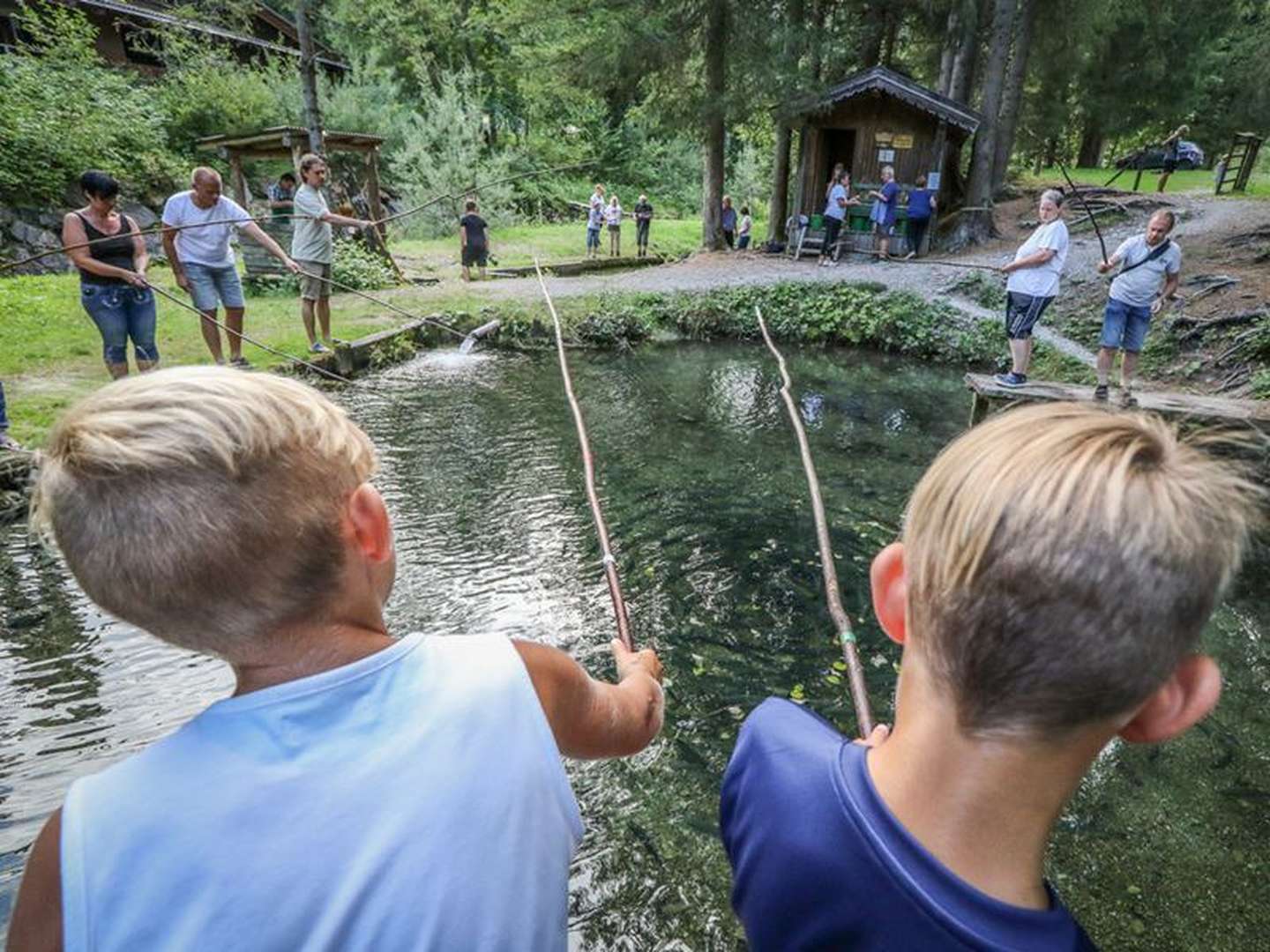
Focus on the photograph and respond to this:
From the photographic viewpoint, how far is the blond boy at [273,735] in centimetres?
83

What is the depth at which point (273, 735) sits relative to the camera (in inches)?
34.9

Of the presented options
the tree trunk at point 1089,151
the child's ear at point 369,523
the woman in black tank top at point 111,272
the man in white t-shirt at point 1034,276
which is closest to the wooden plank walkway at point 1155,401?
the man in white t-shirt at point 1034,276

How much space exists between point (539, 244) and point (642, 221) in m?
3.18

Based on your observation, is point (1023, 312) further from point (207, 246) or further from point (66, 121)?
point (66, 121)

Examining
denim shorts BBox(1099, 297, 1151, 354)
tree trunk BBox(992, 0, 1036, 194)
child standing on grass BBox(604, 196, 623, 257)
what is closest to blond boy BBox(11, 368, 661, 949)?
denim shorts BBox(1099, 297, 1151, 354)

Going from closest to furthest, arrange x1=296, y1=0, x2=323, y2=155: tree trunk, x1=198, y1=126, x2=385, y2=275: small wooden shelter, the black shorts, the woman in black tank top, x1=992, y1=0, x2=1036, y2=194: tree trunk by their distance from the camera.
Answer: the woman in black tank top → the black shorts → x1=296, y1=0, x2=323, y2=155: tree trunk → x1=198, y1=126, x2=385, y2=275: small wooden shelter → x1=992, y1=0, x2=1036, y2=194: tree trunk

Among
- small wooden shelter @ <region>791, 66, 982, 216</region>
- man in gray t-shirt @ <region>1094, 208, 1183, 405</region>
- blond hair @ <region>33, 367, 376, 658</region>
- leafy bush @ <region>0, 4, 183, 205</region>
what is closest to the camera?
blond hair @ <region>33, 367, 376, 658</region>

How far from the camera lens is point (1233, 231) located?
1445 cm

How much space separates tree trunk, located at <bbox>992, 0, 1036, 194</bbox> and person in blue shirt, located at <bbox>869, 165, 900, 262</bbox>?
2.66 m

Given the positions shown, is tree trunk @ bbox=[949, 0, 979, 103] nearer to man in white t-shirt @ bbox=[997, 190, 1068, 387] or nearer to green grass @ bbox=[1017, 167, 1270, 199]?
green grass @ bbox=[1017, 167, 1270, 199]

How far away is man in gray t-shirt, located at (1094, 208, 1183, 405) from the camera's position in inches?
279

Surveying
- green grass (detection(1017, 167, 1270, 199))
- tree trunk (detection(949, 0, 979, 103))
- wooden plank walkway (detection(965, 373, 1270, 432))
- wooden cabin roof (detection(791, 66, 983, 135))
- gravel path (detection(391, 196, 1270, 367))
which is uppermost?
tree trunk (detection(949, 0, 979, 103))

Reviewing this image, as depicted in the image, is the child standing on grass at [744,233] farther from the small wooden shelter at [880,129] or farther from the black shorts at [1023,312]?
the black shorts at [1023,312]

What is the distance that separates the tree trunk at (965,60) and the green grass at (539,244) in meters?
Answer: 7.78
